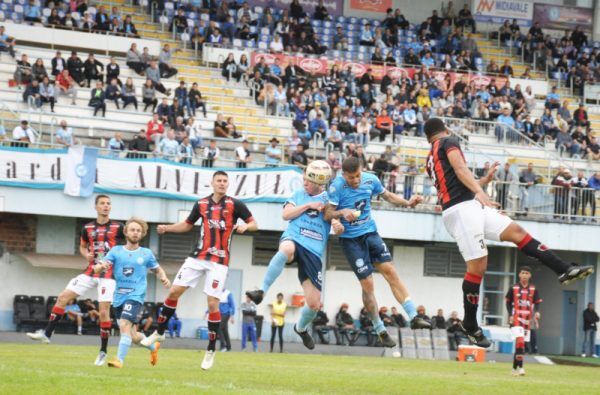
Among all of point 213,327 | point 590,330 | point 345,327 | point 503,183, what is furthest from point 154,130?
point 213,327

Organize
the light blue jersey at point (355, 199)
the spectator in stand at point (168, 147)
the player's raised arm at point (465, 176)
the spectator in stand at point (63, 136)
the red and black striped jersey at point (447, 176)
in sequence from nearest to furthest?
the player's raised arm at point (465, 176) < the red and black striped jersey at point (447, 176) < the light blue jersey at point (355, 199) < the spectator in stand at point (63, 136) < the spectator in stand at point (168, 147)

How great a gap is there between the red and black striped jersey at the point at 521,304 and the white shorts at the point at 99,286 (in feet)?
30.6

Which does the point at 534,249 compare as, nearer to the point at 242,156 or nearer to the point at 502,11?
the point at 242,156

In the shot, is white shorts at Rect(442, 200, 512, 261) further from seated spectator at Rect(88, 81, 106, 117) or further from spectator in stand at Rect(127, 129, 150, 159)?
seated spectator at Rect(88, 81, 106, 117)

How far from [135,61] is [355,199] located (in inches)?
1023

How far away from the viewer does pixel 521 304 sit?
24.2 meters

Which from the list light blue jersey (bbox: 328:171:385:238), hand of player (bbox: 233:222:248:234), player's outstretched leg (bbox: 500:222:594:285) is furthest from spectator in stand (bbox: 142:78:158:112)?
player's outstretched leg (bbox: 500:222:594:285)

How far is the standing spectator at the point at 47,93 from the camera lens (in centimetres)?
3712

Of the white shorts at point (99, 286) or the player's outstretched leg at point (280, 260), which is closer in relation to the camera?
the player's outstretched leg at point (280, 260)

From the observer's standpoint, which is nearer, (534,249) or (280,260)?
(534,249)

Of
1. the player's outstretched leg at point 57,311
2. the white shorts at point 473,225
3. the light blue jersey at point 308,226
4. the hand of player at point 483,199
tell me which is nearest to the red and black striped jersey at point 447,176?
the white shorts at point 473,225

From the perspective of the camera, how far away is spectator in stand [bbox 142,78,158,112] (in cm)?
3894

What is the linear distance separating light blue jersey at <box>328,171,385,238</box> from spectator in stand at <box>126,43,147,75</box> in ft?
84.0

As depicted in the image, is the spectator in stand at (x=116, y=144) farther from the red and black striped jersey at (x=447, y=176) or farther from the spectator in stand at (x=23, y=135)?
the red and black striped jersey at (x=447, y=176)
